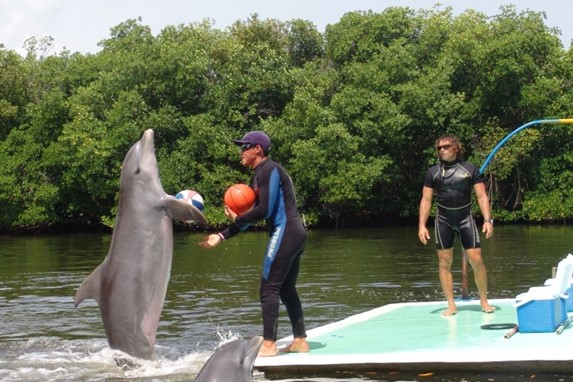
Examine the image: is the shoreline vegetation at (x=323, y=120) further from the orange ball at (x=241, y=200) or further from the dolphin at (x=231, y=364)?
the dolphin at (x=231, y=364)

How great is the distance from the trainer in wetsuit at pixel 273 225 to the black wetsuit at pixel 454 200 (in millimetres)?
2621

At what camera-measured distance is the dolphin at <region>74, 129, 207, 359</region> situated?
906 centimetres

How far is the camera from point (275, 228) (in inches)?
367

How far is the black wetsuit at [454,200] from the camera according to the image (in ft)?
37.2

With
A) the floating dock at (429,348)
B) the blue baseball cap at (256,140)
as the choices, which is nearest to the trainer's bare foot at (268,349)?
the floating dock at (429,348)

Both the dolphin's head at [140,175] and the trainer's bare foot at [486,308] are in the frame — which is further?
the trainer's bare foot at [486,308]

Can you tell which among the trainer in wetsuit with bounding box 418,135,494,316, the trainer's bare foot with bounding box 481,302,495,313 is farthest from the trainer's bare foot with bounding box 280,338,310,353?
the trainer's bare foot with bounding box 481,302,495,313

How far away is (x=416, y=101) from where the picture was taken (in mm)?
47000

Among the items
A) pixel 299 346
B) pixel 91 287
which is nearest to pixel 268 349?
pixel 299 346

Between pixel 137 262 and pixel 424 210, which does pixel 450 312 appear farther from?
pixel 137 262

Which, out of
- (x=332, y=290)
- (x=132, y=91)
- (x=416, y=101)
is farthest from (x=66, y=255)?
(x=416, y=101)

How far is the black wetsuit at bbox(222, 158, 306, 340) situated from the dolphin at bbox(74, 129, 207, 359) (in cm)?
58

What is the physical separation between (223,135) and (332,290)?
30706 mm

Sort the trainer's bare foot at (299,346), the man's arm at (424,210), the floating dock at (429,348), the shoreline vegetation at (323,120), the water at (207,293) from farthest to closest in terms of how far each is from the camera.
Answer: the shoreline vegetation at (323,120) < the man's arm at (424,210) < the water at (207,293) < the trainer's bare foot at (299,346) < the floating dock at (429,348)
